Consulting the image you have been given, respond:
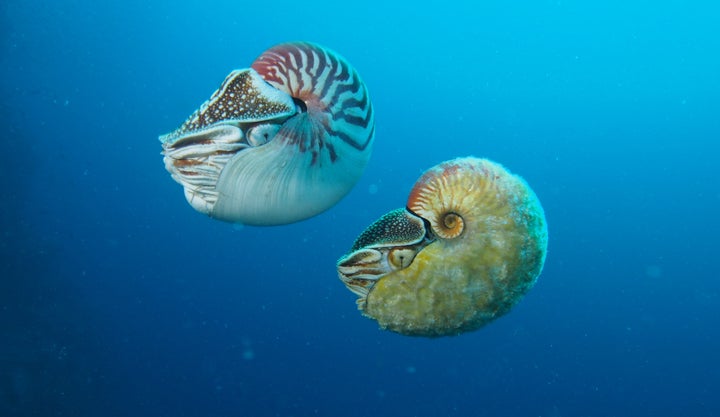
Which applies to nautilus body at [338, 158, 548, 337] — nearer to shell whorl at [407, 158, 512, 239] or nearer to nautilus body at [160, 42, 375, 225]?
shell whorl at [407, 158, 512, 239]

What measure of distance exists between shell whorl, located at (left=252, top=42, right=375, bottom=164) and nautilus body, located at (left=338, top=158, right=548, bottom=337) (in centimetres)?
50

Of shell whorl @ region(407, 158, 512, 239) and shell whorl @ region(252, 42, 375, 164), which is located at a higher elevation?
shell whorl @ region(252, 42, 375, 164)

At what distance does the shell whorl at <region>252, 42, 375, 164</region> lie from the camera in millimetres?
2416

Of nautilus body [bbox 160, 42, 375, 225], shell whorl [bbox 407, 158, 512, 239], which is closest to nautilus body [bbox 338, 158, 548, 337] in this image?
shell whorl [bbox 407, 158, 512, 239]

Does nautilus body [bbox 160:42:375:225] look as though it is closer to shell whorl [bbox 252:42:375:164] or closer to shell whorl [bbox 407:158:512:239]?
shell whorl [bbox 252:42:375:164]

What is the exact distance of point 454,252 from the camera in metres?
2.35

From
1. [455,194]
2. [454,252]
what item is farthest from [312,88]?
[454,252]

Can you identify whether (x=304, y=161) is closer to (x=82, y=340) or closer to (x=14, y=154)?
(x=82, y=340)

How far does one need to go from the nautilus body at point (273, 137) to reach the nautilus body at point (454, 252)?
415mm

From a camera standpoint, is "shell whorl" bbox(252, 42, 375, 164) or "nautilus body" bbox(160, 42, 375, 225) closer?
"nautilus body" bbox(160, 42, 375, 225)

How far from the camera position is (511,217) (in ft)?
7.70

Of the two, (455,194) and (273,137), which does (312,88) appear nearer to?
(273,137)

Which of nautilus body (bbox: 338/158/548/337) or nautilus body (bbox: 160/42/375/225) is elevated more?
nautilus body (bbox: 160/42/375/225)

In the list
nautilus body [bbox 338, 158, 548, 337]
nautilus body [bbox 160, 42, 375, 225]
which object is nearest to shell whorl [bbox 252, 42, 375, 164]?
nautilus body [bbox 160, 42, 375, 225]
